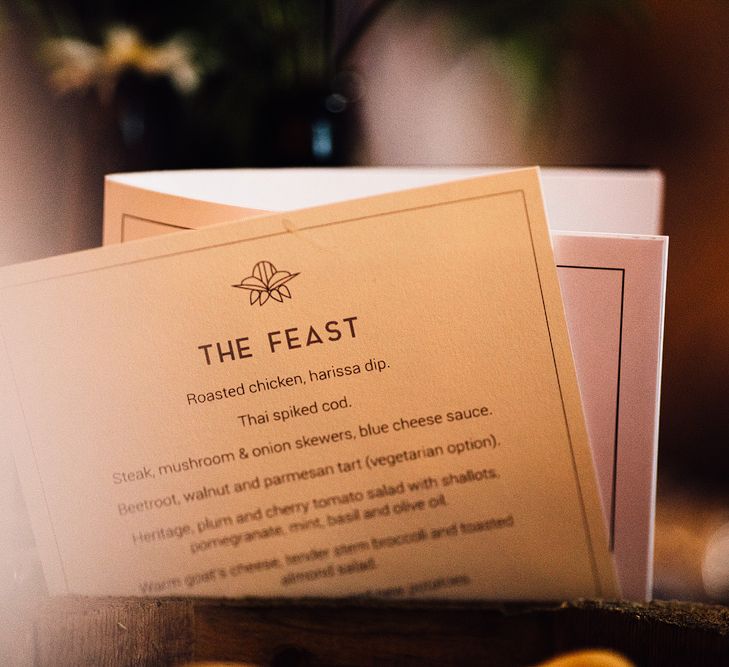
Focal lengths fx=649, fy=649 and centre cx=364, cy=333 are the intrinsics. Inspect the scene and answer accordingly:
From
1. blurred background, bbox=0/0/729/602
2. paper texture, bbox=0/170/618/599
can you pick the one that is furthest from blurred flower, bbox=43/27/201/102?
paper texture, bbox=0/170/618/599

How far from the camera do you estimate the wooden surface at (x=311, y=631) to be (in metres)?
0.22

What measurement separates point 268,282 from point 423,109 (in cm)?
81

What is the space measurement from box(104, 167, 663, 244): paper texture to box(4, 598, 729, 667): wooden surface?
0.50ft

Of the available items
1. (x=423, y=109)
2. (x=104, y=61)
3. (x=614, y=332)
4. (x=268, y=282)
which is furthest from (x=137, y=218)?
(x=423, y=109)

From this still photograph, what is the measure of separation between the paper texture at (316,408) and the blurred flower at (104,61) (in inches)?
19.7

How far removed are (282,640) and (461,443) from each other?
0.09 m

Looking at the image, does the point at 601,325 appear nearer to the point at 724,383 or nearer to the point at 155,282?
the point at 155,282

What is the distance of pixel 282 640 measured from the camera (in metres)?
0.23

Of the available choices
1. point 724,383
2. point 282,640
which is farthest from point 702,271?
point 282,640

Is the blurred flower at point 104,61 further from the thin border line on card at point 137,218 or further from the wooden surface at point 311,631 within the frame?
the wooden surface at point 311,631

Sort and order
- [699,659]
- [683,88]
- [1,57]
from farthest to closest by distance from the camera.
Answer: [683,88] < [1,57] < [699,659]

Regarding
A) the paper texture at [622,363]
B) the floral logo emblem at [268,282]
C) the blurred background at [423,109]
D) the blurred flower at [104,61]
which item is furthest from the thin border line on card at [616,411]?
the blurred flower at [104,61]

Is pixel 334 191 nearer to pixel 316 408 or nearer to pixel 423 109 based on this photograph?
pixel 316 408

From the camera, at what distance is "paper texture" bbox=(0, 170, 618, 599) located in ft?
0.76
